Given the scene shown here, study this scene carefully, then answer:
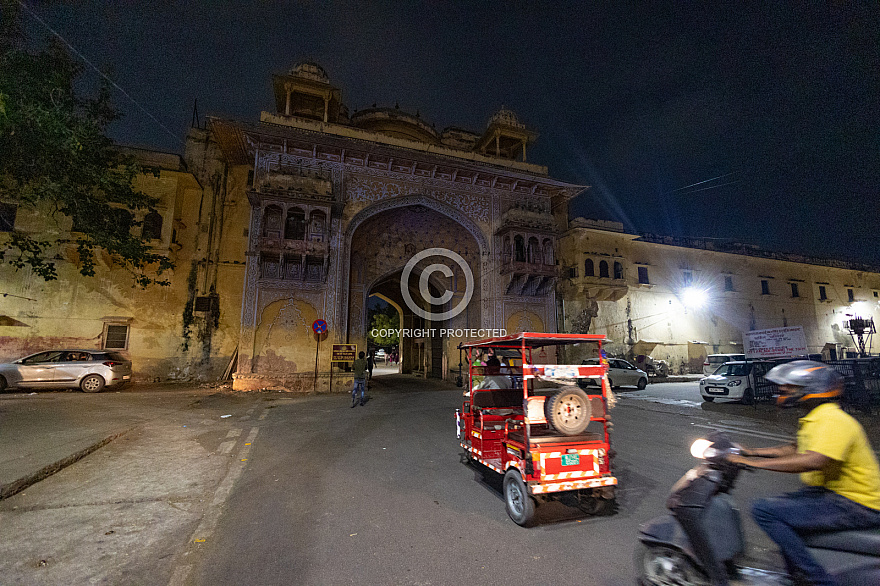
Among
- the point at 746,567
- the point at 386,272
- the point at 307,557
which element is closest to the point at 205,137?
the point at 386,272

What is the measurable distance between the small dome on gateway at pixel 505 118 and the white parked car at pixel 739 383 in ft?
51.1

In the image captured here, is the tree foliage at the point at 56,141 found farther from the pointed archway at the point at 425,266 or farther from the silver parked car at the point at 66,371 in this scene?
the pointed archway at the point at 425,266

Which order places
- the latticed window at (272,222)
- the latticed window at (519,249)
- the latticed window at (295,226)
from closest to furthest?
the latticed window at (272,222), the latticed window at (295,226), the latticed window at (519,249)

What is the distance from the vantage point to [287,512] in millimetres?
4000

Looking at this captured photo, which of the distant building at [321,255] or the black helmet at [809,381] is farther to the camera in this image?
the distant building at [321,255]

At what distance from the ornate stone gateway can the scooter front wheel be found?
1400cm

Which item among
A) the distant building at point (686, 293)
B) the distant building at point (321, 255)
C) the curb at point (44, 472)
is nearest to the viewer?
the curb at point (44, 472)

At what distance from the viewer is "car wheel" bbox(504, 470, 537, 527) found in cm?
366

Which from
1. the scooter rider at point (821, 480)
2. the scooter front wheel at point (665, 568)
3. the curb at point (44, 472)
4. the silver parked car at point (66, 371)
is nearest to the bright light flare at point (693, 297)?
the scooter rider at point (821, 480)

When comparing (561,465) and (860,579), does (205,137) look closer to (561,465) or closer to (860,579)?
(561,465)

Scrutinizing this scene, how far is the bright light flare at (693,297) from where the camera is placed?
2486cm

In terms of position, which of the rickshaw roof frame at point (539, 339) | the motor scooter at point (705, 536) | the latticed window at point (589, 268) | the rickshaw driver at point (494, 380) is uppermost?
the latticed window at point (589, 268)

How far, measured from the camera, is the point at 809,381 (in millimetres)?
2191

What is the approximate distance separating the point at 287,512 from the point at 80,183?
30.3ft
